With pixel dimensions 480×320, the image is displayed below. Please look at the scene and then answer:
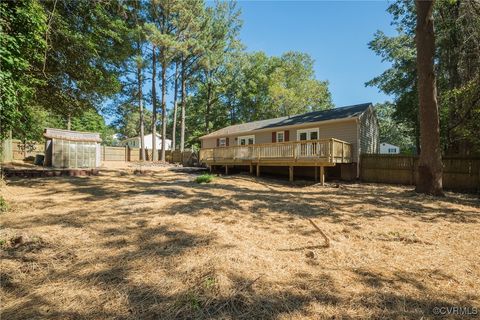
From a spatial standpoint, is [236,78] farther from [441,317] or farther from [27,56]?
[441,317]

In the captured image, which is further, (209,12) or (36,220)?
(209,12)

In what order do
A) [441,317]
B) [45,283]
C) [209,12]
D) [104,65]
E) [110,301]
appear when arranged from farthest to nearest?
[209,12]
[104,65]
[45,283]
[110,301]
[441,317]

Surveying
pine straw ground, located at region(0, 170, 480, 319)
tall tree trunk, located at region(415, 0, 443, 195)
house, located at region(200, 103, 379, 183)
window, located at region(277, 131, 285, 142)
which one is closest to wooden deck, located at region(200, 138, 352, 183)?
house, located at region(200, 103, 379, 183)

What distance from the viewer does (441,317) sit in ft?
6.70

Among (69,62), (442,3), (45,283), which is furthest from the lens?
(442,3)

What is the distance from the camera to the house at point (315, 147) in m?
11.2

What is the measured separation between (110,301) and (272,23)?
14.6 m

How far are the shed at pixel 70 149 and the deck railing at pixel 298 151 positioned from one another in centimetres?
816

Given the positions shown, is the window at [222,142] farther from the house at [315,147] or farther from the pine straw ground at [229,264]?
the pine straw ground at [229,264]

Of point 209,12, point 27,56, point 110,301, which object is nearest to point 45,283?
point 110,301

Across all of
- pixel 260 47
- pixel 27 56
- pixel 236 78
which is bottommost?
pixel 27 56

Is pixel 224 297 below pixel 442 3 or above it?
below

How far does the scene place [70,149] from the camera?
45.6 feet
